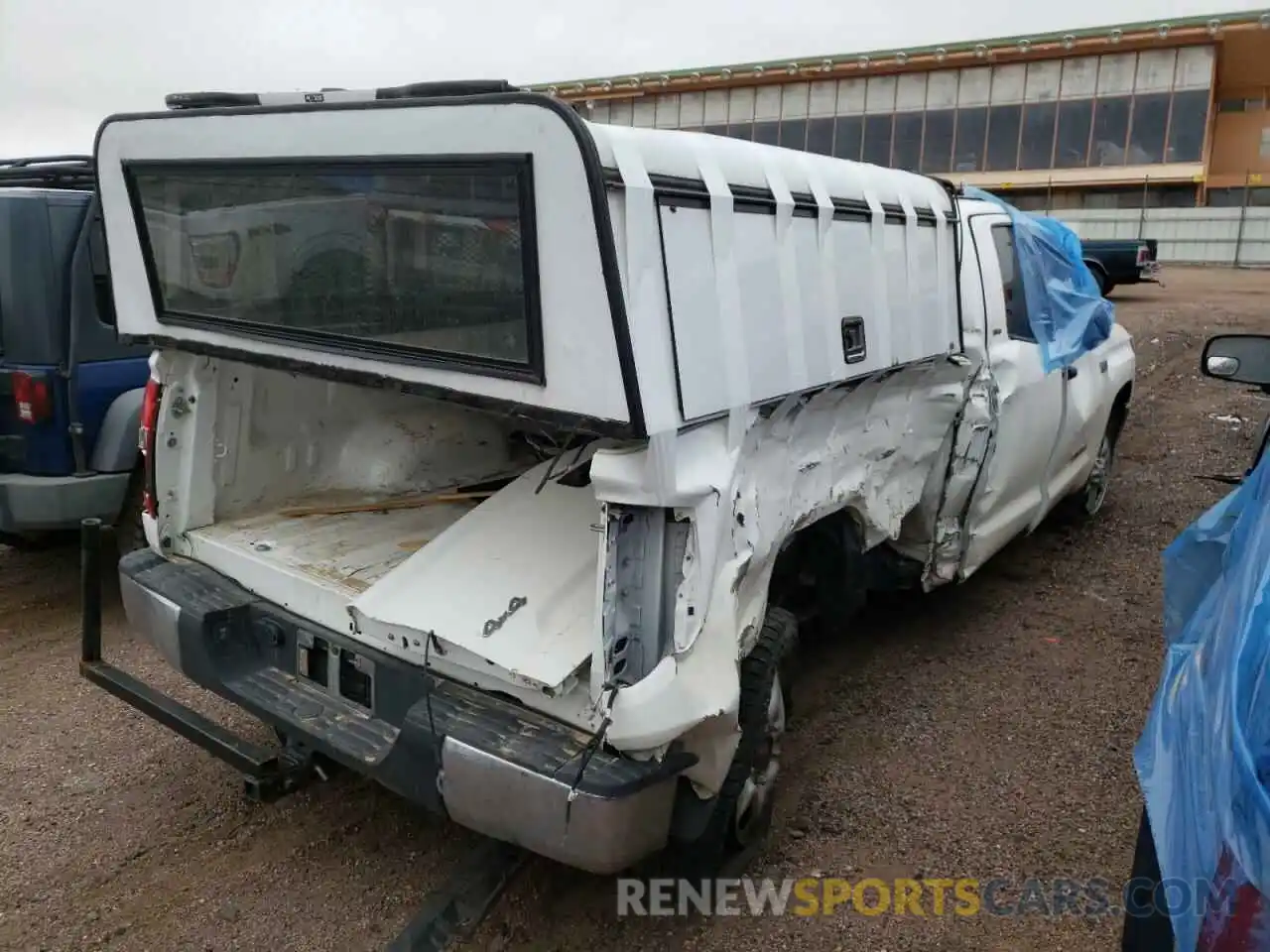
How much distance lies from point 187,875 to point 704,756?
176 cm

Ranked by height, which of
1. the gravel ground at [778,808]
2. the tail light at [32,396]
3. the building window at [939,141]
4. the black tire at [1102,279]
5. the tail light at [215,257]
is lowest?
the gravel ground at [778,808]

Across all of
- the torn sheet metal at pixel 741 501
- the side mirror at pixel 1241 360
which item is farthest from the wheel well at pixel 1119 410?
the torn sheet metal at pixel 741 501

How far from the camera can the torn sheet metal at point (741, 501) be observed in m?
2.46

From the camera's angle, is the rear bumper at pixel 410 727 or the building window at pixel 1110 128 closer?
the rear bumper at pixel 410 727

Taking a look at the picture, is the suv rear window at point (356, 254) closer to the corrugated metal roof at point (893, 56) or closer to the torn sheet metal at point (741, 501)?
the torn sheet metal at point (741, 501)

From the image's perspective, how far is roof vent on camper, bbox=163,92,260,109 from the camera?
3033 mm

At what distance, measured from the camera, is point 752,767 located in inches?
122

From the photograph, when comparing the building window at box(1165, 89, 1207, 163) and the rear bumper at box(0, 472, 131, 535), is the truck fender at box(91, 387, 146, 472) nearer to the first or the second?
the rear bumper at box(0, 472, 131, 535)

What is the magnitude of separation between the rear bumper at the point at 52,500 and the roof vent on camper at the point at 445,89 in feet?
11.0

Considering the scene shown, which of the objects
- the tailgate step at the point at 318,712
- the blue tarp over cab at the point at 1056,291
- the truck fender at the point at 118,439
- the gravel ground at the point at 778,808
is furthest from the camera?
the truck fender at the point at 118,439

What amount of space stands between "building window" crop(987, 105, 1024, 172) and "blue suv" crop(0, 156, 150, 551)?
31489mm

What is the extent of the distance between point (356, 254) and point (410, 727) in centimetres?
129

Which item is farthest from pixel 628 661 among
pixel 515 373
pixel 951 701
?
pixel 951 701

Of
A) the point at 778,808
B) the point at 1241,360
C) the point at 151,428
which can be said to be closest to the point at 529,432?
the point at 151,428
